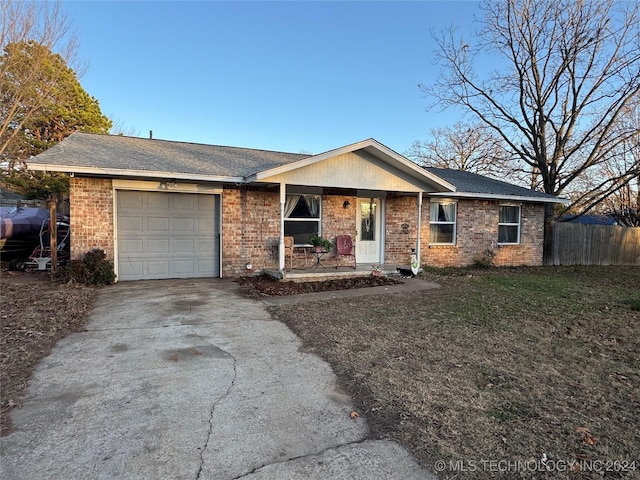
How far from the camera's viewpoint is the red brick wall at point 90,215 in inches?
309

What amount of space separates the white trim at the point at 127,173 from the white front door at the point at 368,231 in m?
4.15

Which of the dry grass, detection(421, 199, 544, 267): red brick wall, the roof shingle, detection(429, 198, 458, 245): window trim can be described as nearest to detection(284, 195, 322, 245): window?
the roof shingle

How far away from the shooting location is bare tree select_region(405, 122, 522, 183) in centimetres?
2092

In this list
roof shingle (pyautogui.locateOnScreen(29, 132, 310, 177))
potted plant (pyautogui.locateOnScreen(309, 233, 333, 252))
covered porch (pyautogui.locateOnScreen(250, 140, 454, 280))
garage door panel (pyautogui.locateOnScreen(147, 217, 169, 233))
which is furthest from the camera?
potted plant (pyautogui.locateOnScreen(309, 233, 333, 252))

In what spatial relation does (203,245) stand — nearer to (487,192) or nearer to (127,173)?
(127,173)

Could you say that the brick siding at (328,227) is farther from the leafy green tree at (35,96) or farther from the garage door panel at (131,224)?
the leafy green tree at (35,96)

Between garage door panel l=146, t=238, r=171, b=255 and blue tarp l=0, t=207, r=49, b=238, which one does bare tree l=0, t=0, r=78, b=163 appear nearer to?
blue tarp l=0, t=207, r=49, b=238

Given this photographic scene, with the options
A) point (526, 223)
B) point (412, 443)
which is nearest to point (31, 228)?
point (412, 443)

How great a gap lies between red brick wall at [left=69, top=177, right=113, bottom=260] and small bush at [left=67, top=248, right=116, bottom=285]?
0.93 ft

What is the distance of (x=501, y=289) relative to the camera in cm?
847

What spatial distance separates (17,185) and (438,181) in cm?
1837

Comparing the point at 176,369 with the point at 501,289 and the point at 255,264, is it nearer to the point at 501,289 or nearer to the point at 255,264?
the point at 255,264

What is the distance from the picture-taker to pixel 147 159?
874 cm

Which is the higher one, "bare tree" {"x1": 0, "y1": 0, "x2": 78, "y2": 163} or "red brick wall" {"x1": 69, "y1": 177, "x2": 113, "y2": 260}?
"bare tree" {"x1": 0, "y1": 0, "x2": 78, "y2": 163}
